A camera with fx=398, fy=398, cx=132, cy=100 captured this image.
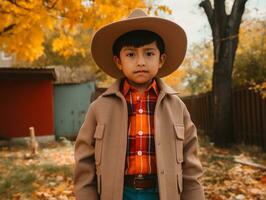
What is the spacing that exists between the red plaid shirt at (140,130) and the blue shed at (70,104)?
15049 millimetres

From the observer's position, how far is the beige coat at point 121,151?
7.13 ft

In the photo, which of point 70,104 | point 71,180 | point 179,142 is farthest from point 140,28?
point 70,104

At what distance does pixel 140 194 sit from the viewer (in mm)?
2189

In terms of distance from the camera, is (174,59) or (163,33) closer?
(163,33)

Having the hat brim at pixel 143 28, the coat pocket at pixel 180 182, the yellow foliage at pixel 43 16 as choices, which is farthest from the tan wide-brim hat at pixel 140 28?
the yellow foliage at pixel 43 16

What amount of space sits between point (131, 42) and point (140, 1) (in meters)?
5.07

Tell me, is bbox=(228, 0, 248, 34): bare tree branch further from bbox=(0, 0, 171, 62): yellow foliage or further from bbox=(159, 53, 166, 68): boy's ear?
bbox=(159, 53, 166, 68): boy's ear

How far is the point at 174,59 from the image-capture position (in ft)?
8.50

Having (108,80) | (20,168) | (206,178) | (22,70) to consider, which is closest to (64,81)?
(22,70)

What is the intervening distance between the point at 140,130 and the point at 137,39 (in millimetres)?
530

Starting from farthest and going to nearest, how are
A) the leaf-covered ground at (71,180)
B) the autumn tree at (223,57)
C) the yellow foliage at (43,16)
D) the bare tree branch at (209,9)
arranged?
1. the bare tree branch at (209,9)
2. the autumn tree at (223,57)
3. the yellow foliage at (43,16)
4. the leaf-covered ground at (71,180)

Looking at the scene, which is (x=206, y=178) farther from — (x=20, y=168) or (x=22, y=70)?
(x=22, y=70)

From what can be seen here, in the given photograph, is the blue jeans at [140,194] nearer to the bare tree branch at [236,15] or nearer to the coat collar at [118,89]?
the coat collar at [118,89]

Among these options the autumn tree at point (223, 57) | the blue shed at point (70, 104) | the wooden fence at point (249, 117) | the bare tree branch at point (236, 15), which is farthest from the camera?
the blue shed at point (70, 104)
